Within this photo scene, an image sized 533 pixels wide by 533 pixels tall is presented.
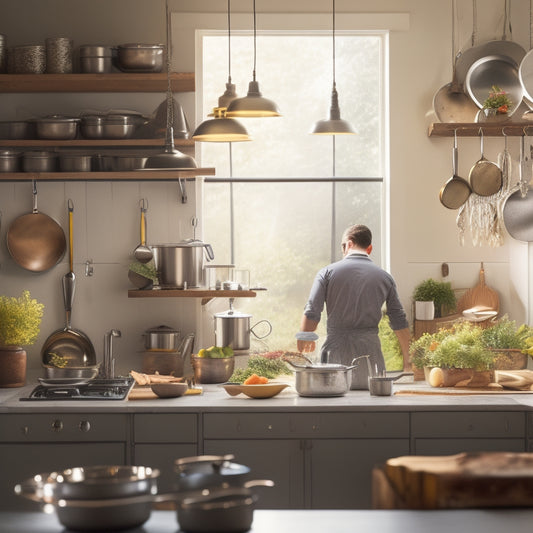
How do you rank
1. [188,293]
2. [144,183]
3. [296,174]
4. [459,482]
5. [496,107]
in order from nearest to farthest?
[459,482]
[188,293]
[496,107]
[144,183]
[296,174]

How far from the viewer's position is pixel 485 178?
5.37m

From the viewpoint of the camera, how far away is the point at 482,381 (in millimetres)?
4766

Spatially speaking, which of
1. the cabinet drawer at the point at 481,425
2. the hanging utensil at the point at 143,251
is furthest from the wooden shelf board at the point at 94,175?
the cabinet drawer at the point at 481,425

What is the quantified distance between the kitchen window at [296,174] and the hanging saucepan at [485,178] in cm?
55

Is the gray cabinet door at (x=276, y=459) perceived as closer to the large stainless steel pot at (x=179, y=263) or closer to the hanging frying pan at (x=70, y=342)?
the large stainless steel pot at (x=179, y=263)

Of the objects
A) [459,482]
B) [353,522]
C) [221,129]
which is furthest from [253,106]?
[353,522]

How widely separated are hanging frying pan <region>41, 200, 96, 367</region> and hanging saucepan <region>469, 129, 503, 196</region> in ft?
7.84

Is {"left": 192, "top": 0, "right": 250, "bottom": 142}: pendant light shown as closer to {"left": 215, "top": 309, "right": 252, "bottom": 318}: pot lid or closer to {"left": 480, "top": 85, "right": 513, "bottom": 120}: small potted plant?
{"left": 215, "top": 309, "right": 252, "bottom": 318}: pot lid

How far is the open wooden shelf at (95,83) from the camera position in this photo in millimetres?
5242

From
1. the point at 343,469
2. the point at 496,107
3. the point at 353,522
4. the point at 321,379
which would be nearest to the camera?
the point at 353,522

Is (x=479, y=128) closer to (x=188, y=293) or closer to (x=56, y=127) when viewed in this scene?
(x=188, y=293)

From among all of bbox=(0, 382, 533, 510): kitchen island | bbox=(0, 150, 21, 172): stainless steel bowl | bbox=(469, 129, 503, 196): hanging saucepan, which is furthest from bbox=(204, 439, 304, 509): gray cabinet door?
bbox=(0, 150, 21, 172): stainless steel bowl

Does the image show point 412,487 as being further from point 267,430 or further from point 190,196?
point 190,196

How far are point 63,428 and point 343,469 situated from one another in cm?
132
